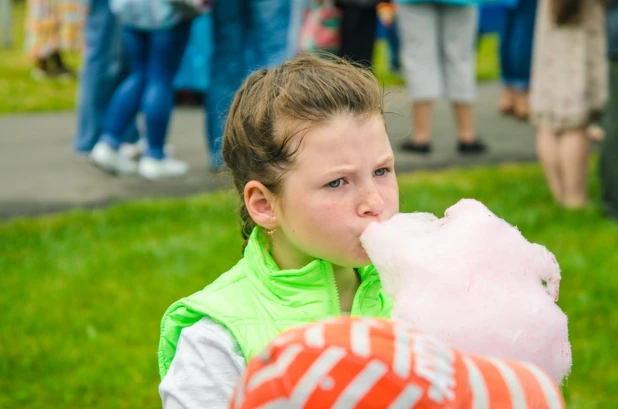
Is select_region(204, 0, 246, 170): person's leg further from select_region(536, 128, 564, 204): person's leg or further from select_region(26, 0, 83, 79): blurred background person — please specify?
select_region(26, 0, 83, 79): blurred background person

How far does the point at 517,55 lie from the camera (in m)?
8.38

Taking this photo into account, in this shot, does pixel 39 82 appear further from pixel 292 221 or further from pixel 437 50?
pixel 292 221

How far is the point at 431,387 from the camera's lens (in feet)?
3.81

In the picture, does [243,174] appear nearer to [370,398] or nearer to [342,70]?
[342,70]

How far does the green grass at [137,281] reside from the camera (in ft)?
11.6

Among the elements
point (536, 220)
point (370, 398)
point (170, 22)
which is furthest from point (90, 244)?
point (370, 398)

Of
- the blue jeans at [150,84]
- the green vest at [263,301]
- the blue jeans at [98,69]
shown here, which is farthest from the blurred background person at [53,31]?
the green vest at [263,301]

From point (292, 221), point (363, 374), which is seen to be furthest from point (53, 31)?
point (363, 374)

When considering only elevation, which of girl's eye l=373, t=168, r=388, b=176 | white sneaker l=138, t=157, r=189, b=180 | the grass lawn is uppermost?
girl's eye l=373, t=168, r=388, b=176

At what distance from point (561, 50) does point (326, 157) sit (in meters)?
4.09

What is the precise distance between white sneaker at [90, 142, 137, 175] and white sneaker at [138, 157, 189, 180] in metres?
0.08

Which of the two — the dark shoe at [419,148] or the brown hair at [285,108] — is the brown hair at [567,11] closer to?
the dark shoe at [419,148]

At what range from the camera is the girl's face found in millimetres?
1782

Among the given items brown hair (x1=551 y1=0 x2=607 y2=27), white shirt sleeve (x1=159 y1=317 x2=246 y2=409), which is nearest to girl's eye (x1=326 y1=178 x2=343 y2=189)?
white shirt sleeve (x1=159 y1=317 x2=246 y2=409)
